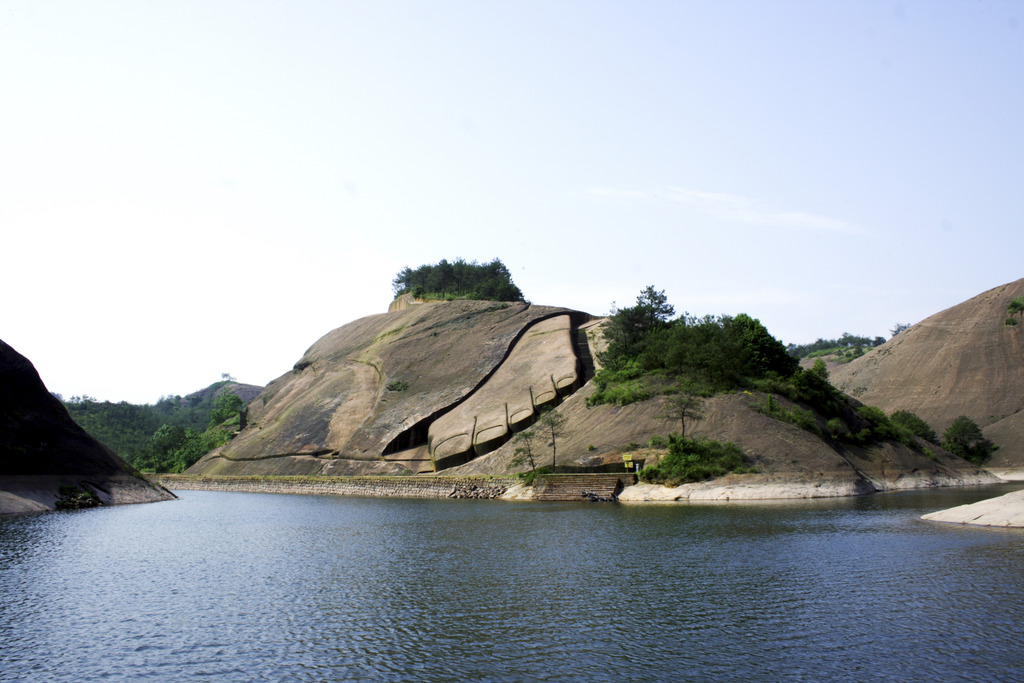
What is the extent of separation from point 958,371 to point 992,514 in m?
75.8

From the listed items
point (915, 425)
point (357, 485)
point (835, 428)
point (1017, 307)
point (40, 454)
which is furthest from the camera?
point (1017, 307)

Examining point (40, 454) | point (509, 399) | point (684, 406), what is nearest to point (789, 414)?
point (684, 406)

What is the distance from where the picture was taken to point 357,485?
6694 cm

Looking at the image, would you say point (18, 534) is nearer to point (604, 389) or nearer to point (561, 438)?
point (561, 438)

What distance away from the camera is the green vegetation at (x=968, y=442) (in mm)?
79062

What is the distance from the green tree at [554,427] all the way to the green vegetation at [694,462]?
8549 millimetres

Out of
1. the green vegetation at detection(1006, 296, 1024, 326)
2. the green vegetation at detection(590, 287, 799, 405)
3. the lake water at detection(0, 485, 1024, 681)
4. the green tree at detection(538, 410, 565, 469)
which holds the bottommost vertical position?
the lake water at detection(0, 485, 1024, 681)

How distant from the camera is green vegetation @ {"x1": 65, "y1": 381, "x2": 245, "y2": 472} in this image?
98.4 meters

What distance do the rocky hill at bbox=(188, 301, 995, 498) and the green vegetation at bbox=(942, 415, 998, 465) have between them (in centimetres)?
1596

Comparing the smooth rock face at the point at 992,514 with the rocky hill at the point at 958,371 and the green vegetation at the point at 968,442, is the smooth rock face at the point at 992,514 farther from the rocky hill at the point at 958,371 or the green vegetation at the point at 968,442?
the rocky hill at the point at 958,371

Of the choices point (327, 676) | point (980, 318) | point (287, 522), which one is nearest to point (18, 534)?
point (287, 522)

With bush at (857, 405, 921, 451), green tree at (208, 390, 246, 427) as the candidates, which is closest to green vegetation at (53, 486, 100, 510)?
green tree at (208, 390, 246, 427)

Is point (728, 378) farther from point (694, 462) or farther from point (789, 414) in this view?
point (694, 462)

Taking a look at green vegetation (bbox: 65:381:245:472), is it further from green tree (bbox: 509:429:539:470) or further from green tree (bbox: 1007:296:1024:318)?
green tree (bbox: 1007:296:1024:318)
